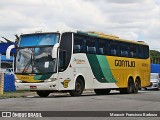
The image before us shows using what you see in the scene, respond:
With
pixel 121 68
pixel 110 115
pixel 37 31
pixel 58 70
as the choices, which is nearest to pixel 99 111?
pixel 110 115

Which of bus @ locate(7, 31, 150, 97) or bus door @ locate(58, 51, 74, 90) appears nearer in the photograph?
bus @ locate(7, 31, 150, 97)

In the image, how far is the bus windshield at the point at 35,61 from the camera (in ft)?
75.7

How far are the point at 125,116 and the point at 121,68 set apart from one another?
51.8 ft

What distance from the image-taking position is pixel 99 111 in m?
15.1

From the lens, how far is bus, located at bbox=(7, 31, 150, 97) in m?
23.1

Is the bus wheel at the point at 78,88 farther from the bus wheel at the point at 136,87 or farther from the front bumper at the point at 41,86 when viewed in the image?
the bus wheel at the point at 136,87

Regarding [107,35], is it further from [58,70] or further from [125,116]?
[125,116]

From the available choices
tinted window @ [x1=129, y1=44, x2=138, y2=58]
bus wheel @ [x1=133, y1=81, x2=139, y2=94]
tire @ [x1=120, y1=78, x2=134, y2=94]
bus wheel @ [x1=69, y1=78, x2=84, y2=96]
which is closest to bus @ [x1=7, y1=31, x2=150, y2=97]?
bus wheel @ [x1=69, y1=78, x2=84, y2=96]

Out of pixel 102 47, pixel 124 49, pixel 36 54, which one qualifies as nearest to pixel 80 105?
pixel 36 54

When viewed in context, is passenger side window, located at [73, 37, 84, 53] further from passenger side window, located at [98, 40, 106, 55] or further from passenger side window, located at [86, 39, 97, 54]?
passenger side window, located at [98, 40, 106, 55]

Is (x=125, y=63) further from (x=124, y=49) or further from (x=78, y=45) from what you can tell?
(x=78, y=45)

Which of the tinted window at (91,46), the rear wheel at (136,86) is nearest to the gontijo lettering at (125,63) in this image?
the rear wheel at (136,86)

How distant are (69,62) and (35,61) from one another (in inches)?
71.7

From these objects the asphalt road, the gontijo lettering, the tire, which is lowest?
the asphalt road
